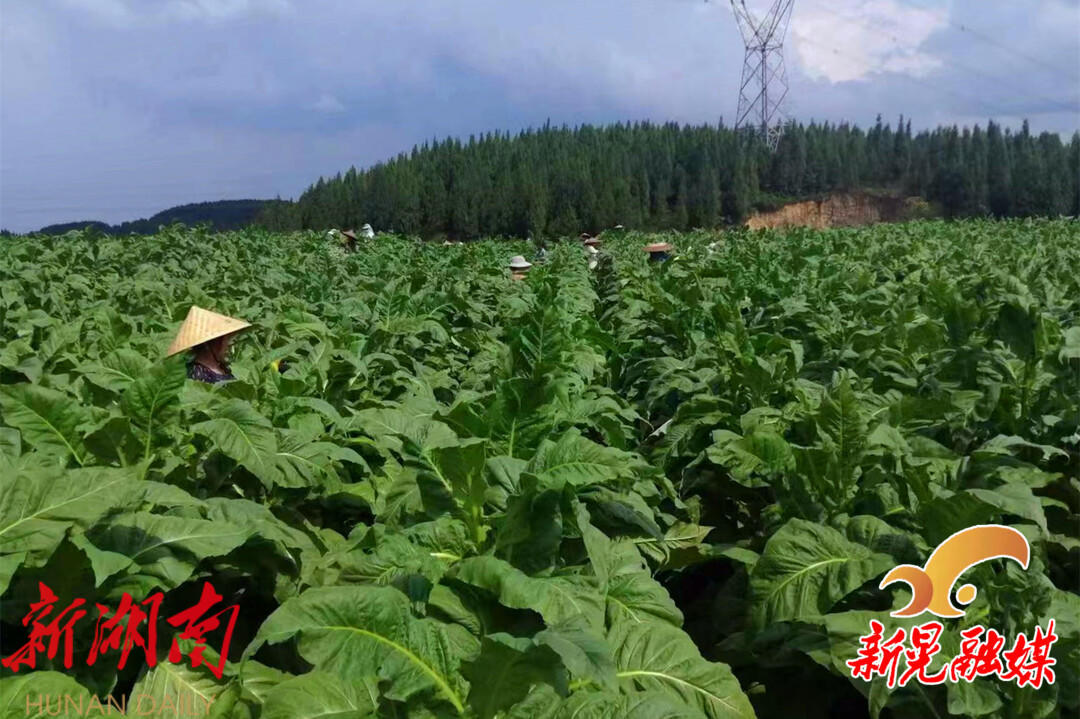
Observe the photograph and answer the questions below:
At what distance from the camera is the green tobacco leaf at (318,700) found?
6.12 feet

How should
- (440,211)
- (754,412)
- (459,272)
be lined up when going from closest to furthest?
(754,412) → (459,272) → (440,211)

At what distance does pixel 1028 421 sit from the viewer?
3.58 meters

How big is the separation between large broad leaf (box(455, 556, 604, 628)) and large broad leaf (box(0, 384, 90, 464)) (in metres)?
1.36

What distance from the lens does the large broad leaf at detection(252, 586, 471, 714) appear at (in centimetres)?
198

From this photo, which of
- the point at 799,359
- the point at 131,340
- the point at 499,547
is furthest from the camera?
the point at 131,340

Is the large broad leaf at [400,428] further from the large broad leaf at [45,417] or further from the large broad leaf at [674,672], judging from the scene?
the large broad leaf at [45,417]

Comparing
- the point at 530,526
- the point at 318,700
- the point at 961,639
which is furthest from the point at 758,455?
the point at 318,700

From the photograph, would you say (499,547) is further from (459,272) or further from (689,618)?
(459,272)

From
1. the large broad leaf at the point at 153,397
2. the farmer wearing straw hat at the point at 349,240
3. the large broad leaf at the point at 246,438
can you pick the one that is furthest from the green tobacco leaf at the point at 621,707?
the farmer wearing straw hat at the point at 349,240

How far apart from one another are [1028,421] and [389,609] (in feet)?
9.23

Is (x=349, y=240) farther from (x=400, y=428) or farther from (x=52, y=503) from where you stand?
(x=52, y=503)

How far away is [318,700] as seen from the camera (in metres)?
1.90

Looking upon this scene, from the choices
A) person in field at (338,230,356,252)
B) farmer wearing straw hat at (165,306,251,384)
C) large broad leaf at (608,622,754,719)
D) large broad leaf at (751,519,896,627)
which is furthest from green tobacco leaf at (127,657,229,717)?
person in field at (338,230,356,252)

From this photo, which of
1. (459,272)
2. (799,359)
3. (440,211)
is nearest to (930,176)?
(440,211)
